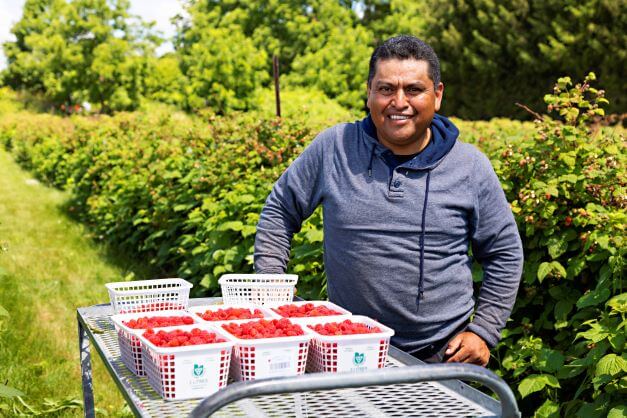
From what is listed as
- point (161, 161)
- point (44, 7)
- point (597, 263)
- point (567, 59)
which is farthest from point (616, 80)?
point (44, 7)

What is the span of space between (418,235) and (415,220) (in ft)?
0.18

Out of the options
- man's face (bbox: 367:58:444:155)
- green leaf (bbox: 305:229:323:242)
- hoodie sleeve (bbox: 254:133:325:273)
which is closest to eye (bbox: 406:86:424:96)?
man's face (bbox: 367:58:444:155)

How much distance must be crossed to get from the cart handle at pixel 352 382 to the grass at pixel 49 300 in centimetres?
267

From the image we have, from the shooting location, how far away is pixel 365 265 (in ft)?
9.18

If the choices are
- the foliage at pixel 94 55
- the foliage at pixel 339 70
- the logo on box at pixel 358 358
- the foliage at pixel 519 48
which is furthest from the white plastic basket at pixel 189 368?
the foliage at pixel 94 55

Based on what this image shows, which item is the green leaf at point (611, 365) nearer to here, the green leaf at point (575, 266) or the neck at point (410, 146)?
the green leaf at point (575, 266)

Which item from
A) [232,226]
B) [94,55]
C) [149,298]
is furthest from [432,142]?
[94,55]

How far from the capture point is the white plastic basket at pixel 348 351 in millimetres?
2090

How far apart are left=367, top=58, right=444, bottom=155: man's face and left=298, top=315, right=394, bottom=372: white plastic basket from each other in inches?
32.9

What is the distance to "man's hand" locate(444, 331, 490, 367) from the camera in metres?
2.73


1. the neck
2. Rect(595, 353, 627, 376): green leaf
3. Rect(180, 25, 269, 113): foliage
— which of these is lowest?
Rect(595, 353, 627, 376): green leaf

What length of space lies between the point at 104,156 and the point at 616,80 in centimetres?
2578

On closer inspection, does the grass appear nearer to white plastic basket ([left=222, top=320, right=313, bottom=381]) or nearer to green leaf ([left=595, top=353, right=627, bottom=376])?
white plastic basket ([left=222, top=320, right=313, bottom=381])

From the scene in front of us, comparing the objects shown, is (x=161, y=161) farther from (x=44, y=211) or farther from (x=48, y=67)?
(x=48, y=67)
